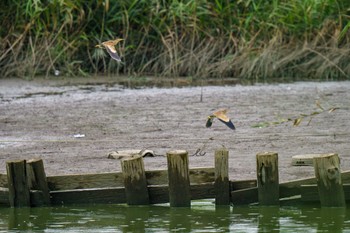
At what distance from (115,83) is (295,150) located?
302 inches

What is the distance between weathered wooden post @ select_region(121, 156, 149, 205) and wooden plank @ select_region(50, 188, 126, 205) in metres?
0.13

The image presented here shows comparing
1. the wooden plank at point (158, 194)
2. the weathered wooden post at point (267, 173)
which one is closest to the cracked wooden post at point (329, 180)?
the weathered wooden post at point (267, 173)

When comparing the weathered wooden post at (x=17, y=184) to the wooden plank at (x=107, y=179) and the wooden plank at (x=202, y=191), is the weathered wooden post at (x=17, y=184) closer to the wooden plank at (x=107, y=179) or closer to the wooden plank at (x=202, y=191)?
the wooden plank at (x=107, y=179)

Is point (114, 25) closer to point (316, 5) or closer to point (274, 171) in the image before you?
point (316, 5)

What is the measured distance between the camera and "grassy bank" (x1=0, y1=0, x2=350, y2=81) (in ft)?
58.1

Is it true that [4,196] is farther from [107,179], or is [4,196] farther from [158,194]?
[158,194]

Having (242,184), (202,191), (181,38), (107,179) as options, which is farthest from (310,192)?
(181,38)

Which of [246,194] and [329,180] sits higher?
[329,180]

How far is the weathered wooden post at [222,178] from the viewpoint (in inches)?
301

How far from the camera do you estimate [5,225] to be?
24.9ft

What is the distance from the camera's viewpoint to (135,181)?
773cm

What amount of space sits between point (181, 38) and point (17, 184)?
10.5 metres

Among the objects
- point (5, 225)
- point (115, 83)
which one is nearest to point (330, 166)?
point (5, 225)

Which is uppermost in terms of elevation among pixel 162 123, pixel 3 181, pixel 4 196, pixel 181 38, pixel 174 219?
pixel 181 38
